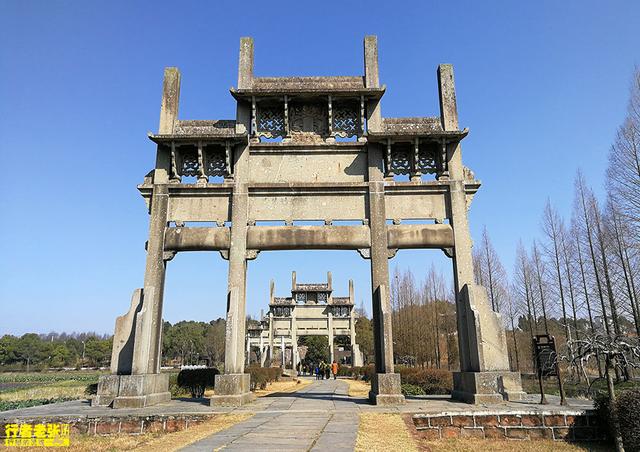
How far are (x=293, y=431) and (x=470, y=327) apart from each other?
19.4 feet

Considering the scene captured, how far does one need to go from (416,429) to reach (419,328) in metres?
24.3

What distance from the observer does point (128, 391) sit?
33.5 feet

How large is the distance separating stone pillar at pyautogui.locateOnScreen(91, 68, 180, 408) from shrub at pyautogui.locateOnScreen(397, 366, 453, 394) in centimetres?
1119

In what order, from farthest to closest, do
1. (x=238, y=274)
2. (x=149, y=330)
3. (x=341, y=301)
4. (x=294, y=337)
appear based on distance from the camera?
(x=341, y=301) → (x=294, y=337) → (x=238, y=274) → (x=149, y=330)

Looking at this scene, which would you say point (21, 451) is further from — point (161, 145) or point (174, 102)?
point (174, 102)

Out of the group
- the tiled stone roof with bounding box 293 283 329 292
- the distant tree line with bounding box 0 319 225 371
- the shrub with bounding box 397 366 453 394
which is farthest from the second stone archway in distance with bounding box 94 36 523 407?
the distant tree line with bounding box 0 319 225 371

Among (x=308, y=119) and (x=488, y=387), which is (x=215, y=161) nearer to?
(x=308, y=119)

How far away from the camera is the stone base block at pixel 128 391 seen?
10.0 metres

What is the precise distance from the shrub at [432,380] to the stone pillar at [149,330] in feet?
36.7

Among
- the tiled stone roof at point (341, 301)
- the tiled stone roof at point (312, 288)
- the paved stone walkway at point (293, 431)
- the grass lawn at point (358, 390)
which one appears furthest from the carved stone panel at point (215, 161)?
the tiled stone roof at point (312, 288)

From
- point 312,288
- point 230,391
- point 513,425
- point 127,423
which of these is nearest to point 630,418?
point 513,425

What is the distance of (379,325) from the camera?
10.7 meters

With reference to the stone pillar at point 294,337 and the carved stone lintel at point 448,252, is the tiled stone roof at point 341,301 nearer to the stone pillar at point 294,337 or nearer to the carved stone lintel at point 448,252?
the stone pillar at point 294,337

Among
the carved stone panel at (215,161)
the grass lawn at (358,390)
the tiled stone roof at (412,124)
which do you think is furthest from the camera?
the grass lawn at (358,390)
